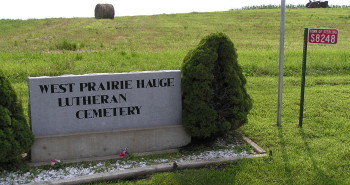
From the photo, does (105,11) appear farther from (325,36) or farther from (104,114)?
(104,114)

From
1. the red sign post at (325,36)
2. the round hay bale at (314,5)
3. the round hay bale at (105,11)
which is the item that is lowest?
the red sign post at (325,36)

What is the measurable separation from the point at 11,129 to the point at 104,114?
122 centimetres

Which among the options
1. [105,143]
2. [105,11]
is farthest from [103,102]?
[105,11]

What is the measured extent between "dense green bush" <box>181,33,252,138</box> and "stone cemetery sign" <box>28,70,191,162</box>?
Answer: 8.6 inches

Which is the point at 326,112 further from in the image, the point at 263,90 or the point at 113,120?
the point at 113,120

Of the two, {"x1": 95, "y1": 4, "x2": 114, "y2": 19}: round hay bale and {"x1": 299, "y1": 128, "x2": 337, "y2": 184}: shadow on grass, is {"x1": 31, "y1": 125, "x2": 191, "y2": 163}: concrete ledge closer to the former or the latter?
{"x1": 299, "y1": 128, "x2": 337, "y2": 184}: shadow on grass

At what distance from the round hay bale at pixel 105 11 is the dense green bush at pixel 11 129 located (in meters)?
37.2

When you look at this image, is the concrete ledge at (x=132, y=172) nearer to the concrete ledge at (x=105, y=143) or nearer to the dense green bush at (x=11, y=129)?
the dense green bush at (x=11, y=129)

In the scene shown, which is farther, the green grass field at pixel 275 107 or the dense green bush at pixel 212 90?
the dense green bush at pixel 212 90

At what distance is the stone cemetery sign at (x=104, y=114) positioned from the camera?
5.75 m

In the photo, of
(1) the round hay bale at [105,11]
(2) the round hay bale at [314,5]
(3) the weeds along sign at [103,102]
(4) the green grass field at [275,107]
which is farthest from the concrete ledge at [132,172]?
(2) the round hay bale at [314,5]

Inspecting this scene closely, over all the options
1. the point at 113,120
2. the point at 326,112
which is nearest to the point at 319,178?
the point at 113,120

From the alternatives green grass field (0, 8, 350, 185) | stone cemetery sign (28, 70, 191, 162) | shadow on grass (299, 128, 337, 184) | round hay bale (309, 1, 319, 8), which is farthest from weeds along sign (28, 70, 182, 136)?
round hay bale (309, 1, 319, 8)

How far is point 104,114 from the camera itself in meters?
A: 6.00
